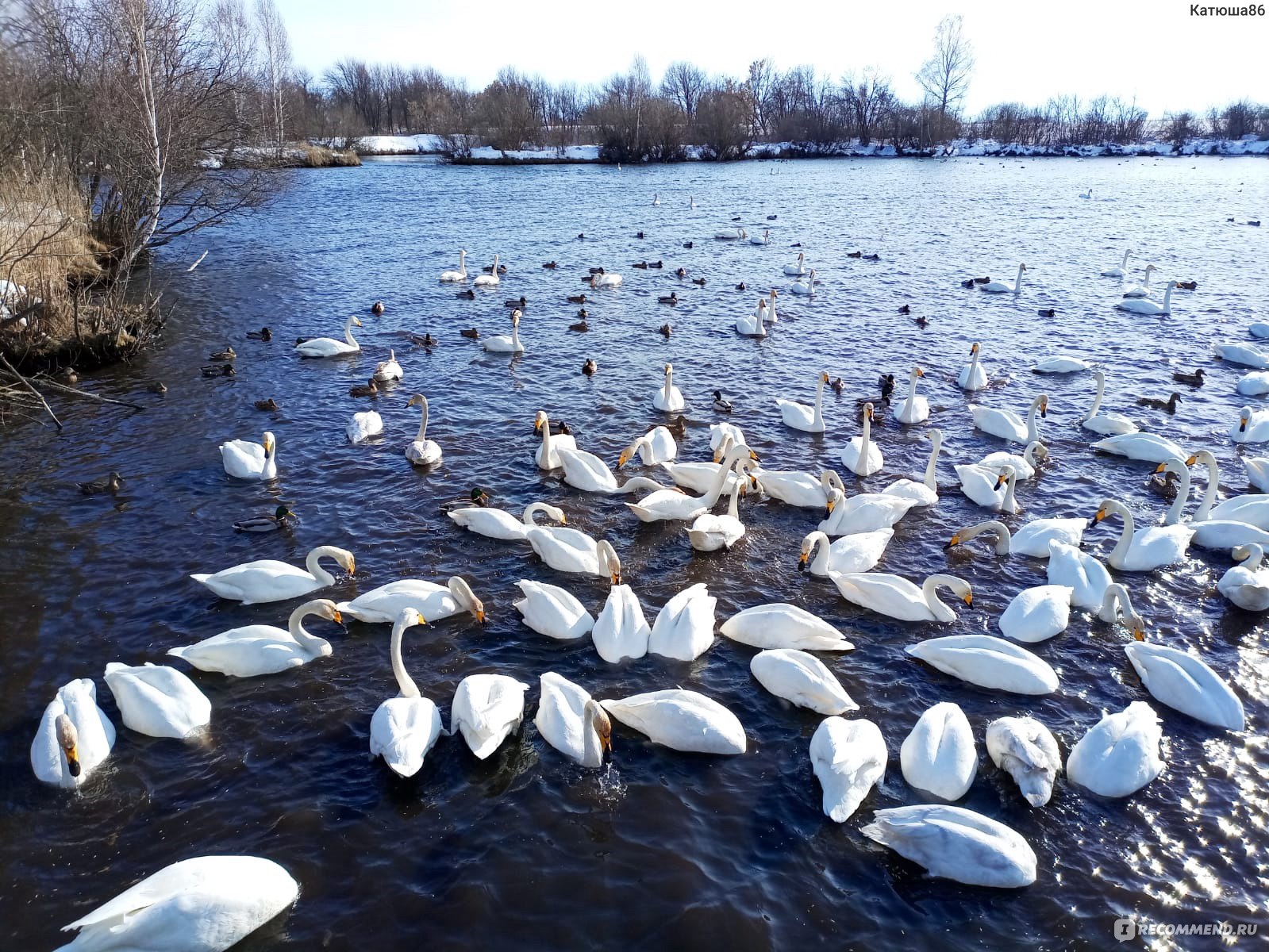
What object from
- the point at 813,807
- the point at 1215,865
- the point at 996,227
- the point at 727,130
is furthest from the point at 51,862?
the point at 727,130

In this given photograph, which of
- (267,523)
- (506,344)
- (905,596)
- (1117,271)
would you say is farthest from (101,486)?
(1117,271)

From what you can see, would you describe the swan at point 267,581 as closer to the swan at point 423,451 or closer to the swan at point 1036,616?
the swan at point 423,451

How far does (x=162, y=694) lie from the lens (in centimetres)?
790

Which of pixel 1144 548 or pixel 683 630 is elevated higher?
pixel 1144 548

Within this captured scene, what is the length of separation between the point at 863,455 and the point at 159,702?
35.7 ft

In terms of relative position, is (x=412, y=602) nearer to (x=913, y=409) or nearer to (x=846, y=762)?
(x=846, y=762)

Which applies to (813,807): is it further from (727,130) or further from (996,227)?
(727,130)

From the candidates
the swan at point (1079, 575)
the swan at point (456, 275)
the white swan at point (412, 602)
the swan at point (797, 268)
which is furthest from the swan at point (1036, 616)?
the swan at point (456, 275)

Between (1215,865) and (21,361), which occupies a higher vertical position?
(21,361)

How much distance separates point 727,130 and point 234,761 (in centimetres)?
8717

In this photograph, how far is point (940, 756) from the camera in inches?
285

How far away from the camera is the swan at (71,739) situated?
23.7 feet

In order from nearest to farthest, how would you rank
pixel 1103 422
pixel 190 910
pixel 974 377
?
pixel 190 910, pixel 1103 422, pixel 974 377

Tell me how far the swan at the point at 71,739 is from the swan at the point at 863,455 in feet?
36.7
